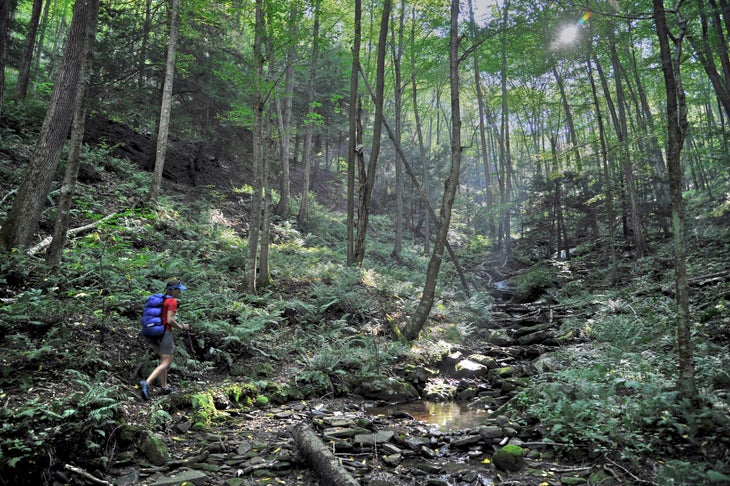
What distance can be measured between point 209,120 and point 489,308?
13876mm

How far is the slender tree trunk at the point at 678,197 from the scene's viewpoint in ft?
15.9

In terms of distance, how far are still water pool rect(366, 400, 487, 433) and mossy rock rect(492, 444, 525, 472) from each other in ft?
4.27

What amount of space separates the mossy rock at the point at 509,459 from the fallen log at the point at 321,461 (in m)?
1.88

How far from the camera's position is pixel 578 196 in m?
19.9

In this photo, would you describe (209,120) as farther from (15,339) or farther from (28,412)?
(28,412)

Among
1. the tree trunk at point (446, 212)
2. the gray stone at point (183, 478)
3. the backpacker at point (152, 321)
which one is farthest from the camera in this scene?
the tree trunk at point (446, 212)

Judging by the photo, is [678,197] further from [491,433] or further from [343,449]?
[343,449]

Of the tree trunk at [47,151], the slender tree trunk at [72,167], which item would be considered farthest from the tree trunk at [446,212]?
the tree trunk at [47,151]

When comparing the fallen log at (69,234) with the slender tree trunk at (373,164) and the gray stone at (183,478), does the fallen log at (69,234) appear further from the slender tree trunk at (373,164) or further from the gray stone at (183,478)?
the slender tree trunk at (373,164)

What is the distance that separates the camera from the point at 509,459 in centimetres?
463

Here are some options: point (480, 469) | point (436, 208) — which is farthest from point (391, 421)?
point (436, 208)

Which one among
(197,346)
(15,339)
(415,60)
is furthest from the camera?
(415,60)

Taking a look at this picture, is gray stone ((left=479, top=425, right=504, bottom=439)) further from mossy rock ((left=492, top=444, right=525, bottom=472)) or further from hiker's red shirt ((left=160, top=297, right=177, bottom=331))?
hiker's red shirt ((left=160, top=297, right=177, bottom=331))

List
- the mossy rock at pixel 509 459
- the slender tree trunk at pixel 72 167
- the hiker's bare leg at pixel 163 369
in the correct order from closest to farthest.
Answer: the mossy rock at pixel 509 459 < the hiker's bare leg at pixel 163 369 < the slender tree trunk at pixel 72 167
